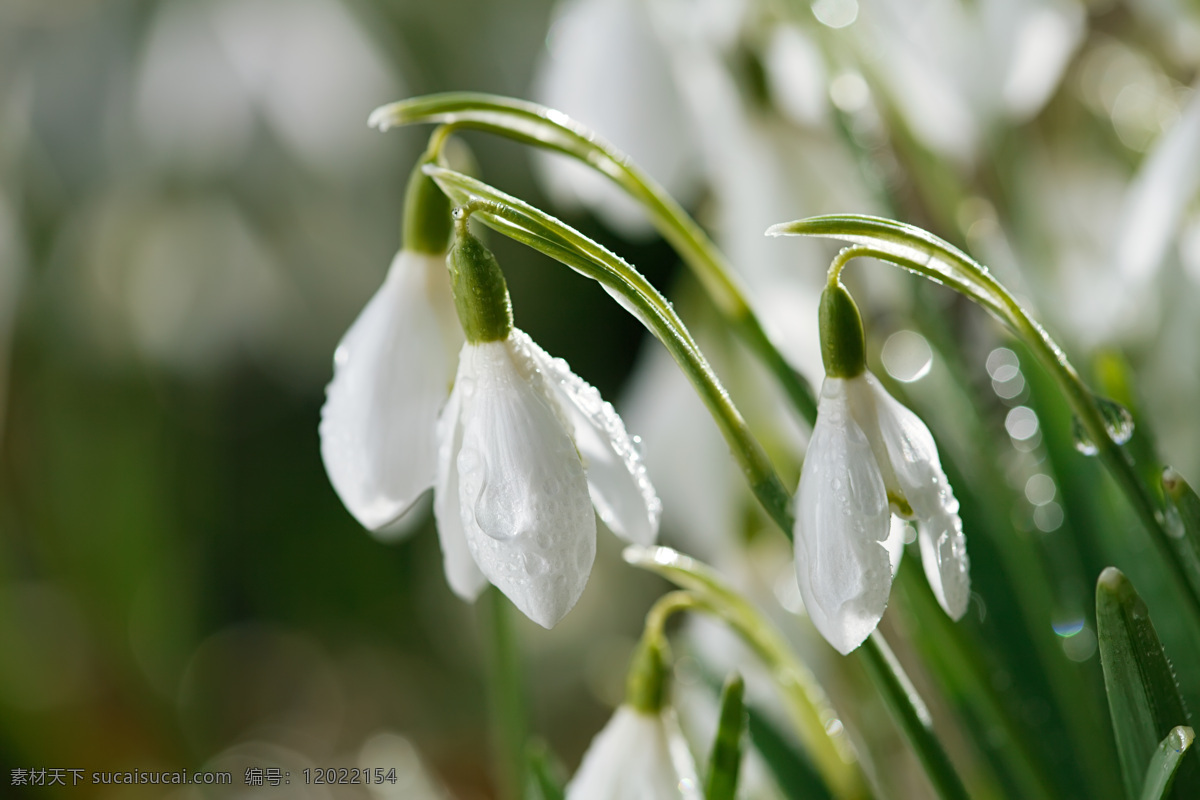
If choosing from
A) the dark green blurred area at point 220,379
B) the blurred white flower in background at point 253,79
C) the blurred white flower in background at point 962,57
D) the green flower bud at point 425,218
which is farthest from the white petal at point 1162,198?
the blurred white flower in background at point 253,79

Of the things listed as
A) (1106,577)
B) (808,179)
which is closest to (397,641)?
(808,179)

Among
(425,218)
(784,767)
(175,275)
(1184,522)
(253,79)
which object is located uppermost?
(253,79)

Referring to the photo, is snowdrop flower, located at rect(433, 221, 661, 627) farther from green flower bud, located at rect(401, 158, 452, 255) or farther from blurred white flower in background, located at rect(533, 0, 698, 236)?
blurred white flower in background, located at rect(533, 0, 698, 236)

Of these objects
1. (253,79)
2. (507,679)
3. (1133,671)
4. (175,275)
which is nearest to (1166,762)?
(1133,671)

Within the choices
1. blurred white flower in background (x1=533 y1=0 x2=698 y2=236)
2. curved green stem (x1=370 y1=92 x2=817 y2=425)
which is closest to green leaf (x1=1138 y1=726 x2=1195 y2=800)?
curved green stem (x1=370 y1=92 x2=817 y2=425)

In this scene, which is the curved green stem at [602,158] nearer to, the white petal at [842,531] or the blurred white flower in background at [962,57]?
the white petal at [842,531]

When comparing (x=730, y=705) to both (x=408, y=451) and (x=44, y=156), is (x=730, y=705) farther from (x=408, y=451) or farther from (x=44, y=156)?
(x=44, y=156)

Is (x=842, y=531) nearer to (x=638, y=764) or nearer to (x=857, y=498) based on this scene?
(x=857, y=498)
